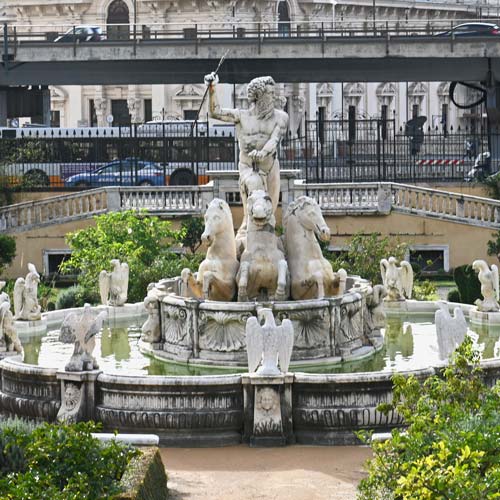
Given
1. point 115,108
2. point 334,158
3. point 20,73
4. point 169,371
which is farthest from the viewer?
point 115,108

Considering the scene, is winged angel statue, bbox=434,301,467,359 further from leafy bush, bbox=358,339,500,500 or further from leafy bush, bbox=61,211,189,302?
leafy bush, bbox=61,211,189,302

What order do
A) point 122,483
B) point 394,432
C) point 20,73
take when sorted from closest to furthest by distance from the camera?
point 394,432, point 122,483, point 20,73

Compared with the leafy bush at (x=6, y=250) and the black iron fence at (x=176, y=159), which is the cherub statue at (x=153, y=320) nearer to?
the leafy bush at (x=6, y=250)

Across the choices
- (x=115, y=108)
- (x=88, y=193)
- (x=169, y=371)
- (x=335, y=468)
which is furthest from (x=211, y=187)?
(x=115, y=108)

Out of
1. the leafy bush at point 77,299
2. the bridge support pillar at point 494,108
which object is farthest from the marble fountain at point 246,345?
the bridge support pillar at point 494,108

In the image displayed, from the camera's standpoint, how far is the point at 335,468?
17.7 m

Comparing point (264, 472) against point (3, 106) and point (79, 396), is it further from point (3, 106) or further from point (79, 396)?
point (3, 106)

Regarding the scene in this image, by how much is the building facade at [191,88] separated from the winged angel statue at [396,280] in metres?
49.8

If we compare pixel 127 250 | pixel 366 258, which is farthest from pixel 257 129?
pixel 127 250

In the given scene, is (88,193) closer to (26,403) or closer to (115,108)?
(26,403)

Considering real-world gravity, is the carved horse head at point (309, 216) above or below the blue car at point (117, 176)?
above

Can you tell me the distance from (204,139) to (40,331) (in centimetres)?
2255

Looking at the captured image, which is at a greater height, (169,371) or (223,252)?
(223,252)

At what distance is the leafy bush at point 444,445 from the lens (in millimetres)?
13109
